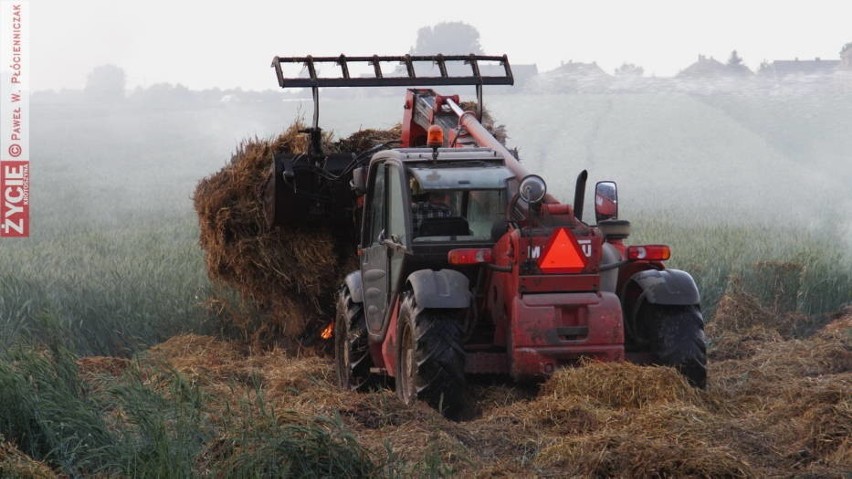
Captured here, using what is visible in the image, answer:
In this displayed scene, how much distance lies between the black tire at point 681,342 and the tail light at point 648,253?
332mm

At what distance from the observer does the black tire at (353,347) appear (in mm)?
9875

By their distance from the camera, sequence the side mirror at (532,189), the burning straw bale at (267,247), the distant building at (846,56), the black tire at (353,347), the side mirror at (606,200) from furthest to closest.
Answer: the distant building at (846,56) → the burning straw bale at (267,247) → the black tire at (353,347) → the side mirror at (606,200) → the side mirror at (532,189)

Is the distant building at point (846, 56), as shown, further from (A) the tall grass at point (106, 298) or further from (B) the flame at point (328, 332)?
(B) the flame at point (328, 332)

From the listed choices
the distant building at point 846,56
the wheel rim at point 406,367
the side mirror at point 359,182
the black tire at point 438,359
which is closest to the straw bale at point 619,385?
the black tire at point 438,359

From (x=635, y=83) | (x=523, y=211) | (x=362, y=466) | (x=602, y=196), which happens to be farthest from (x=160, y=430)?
(x=635, y=83)

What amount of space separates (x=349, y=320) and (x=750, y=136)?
161 feet

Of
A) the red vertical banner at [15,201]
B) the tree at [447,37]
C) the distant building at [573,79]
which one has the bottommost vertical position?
the red vertical banner at [15,201]

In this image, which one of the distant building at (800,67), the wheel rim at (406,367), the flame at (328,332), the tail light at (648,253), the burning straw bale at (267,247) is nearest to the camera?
the wheel rim at (406,367)

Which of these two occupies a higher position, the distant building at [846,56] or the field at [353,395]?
the distant building at [846,56]

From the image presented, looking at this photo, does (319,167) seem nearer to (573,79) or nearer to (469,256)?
(469,256)

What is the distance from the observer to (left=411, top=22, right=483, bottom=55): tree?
304 ft

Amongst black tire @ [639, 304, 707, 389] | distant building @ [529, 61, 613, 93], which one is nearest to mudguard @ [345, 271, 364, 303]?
black tire @ [639, 304, 707, 389]

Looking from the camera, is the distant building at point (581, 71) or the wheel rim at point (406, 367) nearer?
the wheel rim at point (406, 367)

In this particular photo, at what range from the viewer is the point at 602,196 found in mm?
9305
